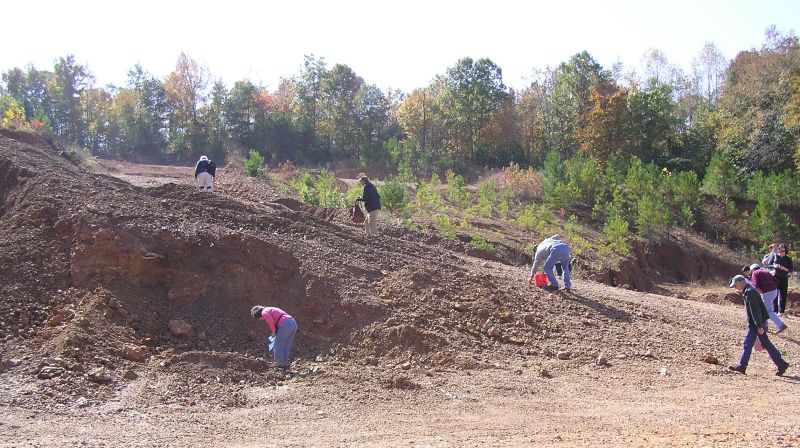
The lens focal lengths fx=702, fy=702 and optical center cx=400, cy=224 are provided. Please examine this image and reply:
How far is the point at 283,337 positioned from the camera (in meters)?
8.28

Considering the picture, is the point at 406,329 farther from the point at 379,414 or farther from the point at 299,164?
the point at 299,164

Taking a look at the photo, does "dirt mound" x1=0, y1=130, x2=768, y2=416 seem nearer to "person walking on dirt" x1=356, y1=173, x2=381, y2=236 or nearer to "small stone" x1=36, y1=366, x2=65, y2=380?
"small stone" x1=36, y1=366, x2=65, y2=380

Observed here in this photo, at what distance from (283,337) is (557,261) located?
4897mm

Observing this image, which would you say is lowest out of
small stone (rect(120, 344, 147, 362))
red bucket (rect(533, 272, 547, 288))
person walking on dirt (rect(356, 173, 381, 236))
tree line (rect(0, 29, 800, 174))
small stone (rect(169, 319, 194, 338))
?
small stone (rect(120, 344, 147, 362))

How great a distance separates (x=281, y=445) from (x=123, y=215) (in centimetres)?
571

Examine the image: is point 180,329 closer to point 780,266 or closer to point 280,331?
point 280,331

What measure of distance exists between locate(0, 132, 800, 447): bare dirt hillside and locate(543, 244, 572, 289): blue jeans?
469 millimetres

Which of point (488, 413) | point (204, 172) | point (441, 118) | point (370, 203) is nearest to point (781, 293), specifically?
point (370, 203)

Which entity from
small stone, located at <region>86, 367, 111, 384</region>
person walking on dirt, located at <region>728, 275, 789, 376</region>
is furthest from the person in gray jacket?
small stone, located at <region>86, 367, 111, 384</region>

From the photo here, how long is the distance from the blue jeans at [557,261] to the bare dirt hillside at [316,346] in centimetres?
47

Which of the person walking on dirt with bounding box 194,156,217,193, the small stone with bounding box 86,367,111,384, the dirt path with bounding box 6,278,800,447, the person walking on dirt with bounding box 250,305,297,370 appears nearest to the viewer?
the dirt path with bounding box 6,278,800,447

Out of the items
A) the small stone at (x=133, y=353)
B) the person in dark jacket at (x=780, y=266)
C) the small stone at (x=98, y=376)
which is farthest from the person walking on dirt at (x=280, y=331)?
the person in dark jacket at (x=780, y=266)

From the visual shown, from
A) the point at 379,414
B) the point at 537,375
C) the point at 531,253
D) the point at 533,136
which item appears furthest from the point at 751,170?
the point at 379,414

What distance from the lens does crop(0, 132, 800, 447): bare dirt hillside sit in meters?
6.38
